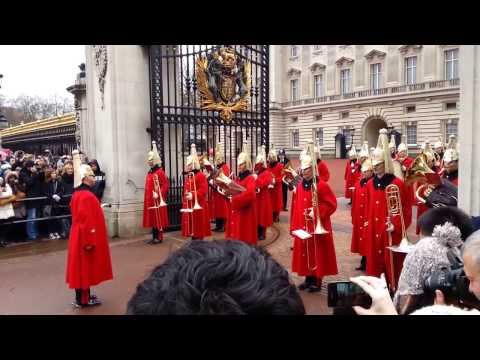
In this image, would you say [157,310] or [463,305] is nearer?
[157,310]

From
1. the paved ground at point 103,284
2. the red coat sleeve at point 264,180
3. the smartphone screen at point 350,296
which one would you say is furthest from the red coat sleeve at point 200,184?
the smartphone screen at point 350,296

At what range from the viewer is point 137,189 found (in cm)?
1005

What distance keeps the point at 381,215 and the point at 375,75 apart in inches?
1616

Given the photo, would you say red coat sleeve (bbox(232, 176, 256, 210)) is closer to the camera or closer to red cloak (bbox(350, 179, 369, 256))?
red cloak (bbox(350, 179, 369, 256))

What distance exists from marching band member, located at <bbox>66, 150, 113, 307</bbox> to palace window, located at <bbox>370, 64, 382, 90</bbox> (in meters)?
41.8

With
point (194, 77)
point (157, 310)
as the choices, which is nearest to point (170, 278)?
point (157, 310)

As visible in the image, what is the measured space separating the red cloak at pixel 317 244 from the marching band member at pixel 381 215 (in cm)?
56

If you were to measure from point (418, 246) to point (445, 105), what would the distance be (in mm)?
39802

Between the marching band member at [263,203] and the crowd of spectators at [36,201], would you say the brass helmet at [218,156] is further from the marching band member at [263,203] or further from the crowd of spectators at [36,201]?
the crowd of spectators at [36,201]

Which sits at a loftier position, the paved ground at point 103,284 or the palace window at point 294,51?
the palace window at point 294,51

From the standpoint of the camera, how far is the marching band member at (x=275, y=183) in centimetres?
1173
